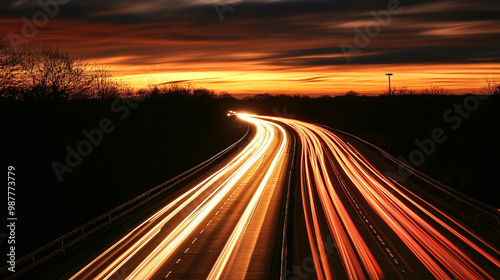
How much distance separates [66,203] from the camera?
3909 centimetres

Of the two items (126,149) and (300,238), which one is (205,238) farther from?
(126,149)

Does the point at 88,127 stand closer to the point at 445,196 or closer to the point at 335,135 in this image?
the point at 445,196

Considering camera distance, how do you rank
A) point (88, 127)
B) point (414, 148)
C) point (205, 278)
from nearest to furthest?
point (205, 278)
point (88, 127)
point (414, 148)

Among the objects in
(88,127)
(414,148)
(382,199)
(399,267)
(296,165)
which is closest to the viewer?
(399,267)

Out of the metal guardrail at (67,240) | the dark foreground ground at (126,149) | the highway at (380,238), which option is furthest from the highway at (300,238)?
the dark foreground ground at (126,149)

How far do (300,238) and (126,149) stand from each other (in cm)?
3501

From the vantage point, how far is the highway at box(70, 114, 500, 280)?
22.5 m

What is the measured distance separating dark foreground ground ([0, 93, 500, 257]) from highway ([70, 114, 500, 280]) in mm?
7808

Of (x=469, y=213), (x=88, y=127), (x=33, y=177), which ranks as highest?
(x=88, y=127)

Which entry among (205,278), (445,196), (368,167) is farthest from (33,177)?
(368,167)

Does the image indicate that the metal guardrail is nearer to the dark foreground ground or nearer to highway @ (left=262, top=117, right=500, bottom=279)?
the dark foreground ground

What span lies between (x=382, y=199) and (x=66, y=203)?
80.4 feet

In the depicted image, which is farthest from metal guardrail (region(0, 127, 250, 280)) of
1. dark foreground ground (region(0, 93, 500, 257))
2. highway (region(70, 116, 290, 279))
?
highway (region(70, 116, 290, 279))

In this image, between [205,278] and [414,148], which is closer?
[205,278]
